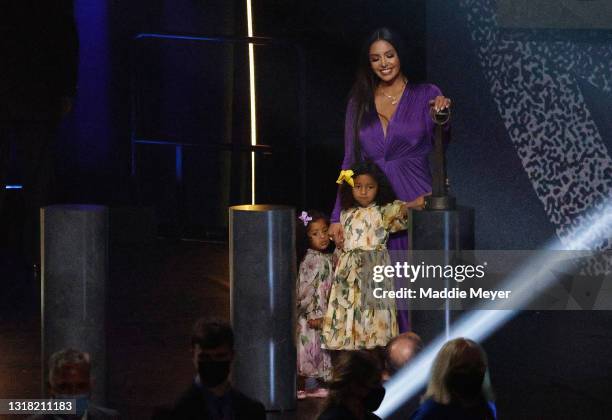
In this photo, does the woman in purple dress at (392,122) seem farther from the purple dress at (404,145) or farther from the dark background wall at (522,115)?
the dark background wall at (522,115)

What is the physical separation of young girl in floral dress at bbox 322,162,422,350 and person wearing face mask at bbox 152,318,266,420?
2481 mm

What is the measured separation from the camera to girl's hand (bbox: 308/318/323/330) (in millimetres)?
8730

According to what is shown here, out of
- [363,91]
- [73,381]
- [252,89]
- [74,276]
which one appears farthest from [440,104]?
[252,89]

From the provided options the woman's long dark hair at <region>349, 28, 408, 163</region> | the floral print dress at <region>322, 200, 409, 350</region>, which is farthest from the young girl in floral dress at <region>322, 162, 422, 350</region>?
the woman's long dark hair at <region>349, 28, 408, 163</region>

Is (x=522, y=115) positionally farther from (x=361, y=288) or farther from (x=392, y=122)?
(x=361, y=288)

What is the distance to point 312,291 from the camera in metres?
8.79

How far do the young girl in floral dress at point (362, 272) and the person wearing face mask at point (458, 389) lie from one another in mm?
2556

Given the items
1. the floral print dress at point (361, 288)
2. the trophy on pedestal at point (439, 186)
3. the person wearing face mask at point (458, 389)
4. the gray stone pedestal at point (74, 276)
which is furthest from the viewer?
the floral print dress at point (361, 288)

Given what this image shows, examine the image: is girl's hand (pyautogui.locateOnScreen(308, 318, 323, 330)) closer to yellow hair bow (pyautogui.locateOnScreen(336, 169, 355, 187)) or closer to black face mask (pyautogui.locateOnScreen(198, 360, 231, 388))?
yellow hair bow (pyautogui.locateOnScreen(336, 169, 355, 187))

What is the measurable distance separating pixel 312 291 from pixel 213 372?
2815 millimetres

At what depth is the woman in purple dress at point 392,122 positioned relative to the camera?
9.05m

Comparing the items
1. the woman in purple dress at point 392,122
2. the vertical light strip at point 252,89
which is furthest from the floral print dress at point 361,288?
the vertical light strip at point 252,89

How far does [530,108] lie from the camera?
38.3ft

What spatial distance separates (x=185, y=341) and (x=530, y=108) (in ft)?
11.1
